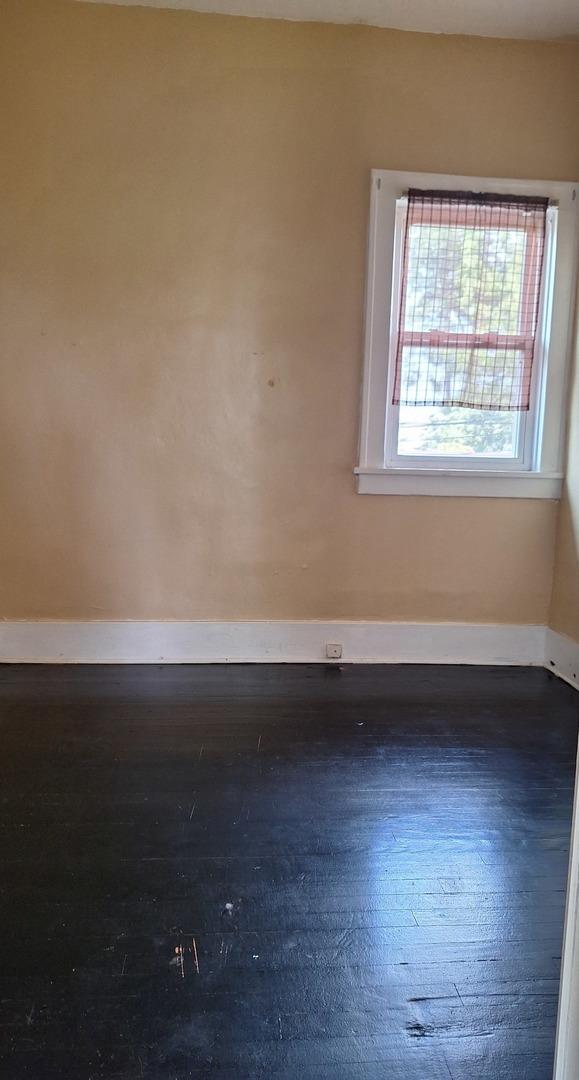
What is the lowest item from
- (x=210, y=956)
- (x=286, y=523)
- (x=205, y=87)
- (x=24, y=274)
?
(x=210, y=956)

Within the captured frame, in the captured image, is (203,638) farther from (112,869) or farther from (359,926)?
(359,926)

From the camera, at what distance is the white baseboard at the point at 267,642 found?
3.27m

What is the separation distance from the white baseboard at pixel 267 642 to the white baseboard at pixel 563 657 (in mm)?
49

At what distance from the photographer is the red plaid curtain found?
3.11 meters

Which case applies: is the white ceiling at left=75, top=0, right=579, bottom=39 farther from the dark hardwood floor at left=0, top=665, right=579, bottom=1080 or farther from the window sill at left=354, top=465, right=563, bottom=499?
the dark hardwood floor at left=0, top=665, right=579, bottom=1080

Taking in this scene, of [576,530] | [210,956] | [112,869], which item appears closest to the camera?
[210,956]

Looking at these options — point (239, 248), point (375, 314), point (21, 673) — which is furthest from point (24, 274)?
point (21, 673)

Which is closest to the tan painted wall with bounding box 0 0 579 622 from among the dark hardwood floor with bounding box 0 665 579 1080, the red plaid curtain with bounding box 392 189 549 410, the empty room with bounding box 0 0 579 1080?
the empty room with bounding box 0 0 579 1080

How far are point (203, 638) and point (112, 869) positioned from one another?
1557mm

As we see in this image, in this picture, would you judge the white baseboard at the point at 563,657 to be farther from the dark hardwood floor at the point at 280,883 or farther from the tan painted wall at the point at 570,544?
the dark hardwood floor at the point at 280,883

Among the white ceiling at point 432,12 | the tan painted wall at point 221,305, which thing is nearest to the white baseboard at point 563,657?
the tan painted wall at point 221,305

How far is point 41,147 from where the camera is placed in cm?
299

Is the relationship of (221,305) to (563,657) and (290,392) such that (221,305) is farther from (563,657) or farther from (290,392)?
(563,657)

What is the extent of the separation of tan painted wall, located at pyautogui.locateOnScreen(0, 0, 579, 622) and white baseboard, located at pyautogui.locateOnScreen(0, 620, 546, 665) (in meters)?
0.07
